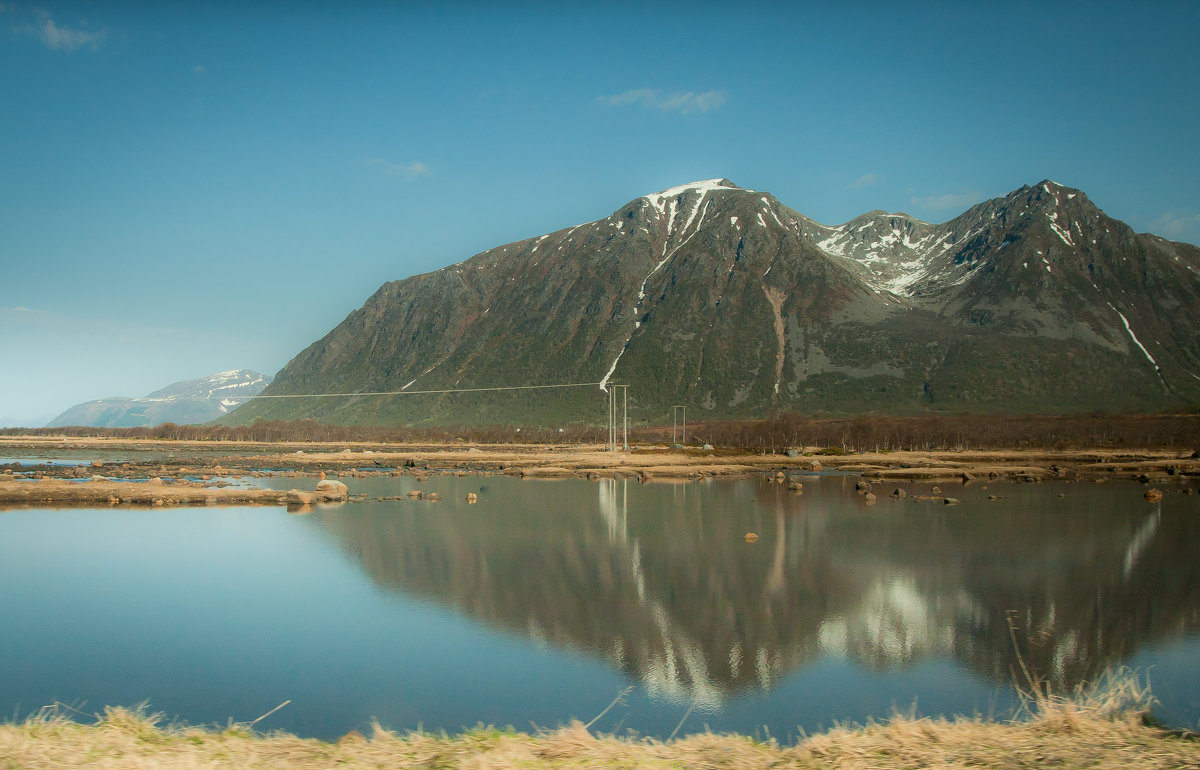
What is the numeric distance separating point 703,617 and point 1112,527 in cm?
2790

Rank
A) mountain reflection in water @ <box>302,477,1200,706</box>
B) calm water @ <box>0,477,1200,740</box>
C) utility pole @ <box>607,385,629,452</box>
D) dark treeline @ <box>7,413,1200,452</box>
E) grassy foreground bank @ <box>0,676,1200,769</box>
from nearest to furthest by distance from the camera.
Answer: grassy foreground bank @ <box>0,676,1200,769</box>, calm water @ <box>0,477,1200,740</box>, mountain reflection in water @ <box>302,477,1200,706</box>, utility pole @ <box>607,385,629,452</box>, dark treeline @ <box>7,413,1200,452</box>

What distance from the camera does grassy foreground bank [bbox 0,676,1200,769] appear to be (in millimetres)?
8266

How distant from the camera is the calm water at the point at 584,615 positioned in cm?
1519

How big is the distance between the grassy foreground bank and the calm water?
375cm

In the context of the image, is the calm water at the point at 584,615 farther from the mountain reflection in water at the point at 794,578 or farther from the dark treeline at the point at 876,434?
the dark treeline at the point at 876,434

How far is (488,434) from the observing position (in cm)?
15362

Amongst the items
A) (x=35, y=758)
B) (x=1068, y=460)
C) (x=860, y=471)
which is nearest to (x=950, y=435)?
(x=1068, y=460)

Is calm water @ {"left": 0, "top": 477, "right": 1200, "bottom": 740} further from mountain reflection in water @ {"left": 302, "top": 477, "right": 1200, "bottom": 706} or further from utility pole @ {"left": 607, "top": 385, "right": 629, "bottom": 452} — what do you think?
utility pole @ {"left": 607, "top": 385, "right": 629, "bottom": 452}

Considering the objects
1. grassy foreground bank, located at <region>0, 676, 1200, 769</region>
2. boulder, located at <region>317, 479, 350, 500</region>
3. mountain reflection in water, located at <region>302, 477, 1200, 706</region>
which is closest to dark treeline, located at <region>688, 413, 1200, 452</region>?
mountain reflection in water, located at <region>302, 477, 1200, 706</region>

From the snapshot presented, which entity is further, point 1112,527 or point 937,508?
point 937,508

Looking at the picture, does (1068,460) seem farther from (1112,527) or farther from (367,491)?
(367,491)

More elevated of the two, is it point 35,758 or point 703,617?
point 35,758

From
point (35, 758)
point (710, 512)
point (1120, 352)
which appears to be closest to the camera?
point (35, 758)

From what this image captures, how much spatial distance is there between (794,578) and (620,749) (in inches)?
715
